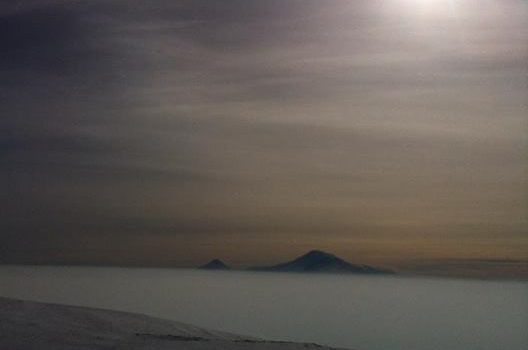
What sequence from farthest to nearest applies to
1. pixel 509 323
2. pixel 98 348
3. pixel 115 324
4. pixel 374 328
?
pixel 509 323
pixel 374 328
pixel 115 324
pixel 98 348

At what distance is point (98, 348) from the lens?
1731cm

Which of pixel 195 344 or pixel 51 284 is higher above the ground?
pixel 51 284

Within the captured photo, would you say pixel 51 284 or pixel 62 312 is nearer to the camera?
pixel 62 312

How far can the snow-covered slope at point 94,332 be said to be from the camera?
Result: 1762 centimetres

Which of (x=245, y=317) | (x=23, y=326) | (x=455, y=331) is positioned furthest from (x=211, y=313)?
(x=23, y=326)

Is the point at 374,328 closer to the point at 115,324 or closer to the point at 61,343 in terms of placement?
the point at 115,324

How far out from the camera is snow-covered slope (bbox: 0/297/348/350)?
17.6 m

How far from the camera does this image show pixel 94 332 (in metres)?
19.4

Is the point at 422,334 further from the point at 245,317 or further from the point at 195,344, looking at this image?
the point at 195,344

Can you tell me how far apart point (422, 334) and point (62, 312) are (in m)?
27.0

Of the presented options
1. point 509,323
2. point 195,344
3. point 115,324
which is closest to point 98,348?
point 195,344

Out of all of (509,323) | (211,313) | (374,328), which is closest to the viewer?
(374,328)

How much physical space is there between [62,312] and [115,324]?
1.49 metres

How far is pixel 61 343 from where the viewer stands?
17.5 metres
